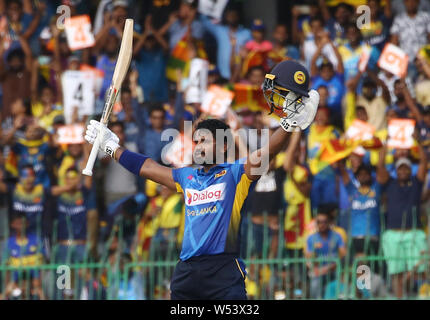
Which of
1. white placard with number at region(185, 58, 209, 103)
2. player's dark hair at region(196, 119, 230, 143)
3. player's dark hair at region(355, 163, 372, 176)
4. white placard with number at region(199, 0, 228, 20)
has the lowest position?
player's dark hair at region(355, 163, 372, 176)

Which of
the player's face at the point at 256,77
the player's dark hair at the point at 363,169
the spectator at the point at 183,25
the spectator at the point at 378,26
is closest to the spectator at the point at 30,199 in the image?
the spectator at the point at 183,25

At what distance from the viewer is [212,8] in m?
14.2

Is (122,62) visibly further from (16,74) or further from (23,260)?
(16,74)

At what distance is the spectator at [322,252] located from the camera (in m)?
10.8

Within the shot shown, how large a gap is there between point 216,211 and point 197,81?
6.17 meters

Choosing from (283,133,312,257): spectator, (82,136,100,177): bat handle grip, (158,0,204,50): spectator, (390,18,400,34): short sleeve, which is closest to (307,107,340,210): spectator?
(283,133,312,257): spectator

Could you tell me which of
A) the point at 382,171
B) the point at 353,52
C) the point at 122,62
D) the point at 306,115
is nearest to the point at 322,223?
the point at 382,171

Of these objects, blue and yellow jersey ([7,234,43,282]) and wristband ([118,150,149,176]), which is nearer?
wristband ([118,150,149,176])

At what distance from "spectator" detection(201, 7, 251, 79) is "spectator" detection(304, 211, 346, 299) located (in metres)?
3.58

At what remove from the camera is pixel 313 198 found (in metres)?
12.2

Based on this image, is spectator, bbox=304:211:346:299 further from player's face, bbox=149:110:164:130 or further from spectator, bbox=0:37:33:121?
spectator, bbox=0:37:33:121

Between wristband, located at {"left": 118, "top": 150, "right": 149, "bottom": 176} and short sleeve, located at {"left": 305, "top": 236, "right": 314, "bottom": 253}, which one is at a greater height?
wristband, located at {"left": 118, "top": 150, "right": 149, "bottom": 176}

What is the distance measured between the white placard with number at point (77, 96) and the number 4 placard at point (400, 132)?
14.3 ft

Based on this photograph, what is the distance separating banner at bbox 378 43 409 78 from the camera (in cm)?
1288
